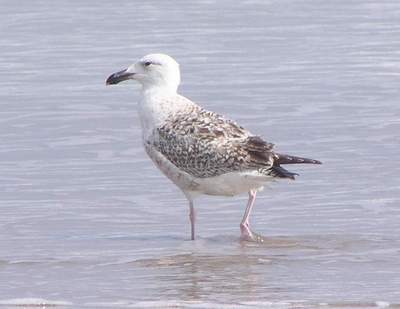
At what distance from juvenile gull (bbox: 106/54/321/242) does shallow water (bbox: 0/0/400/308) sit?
1.15 ft

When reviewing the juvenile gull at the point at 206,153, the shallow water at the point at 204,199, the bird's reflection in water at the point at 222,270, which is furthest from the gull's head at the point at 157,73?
the bird's reflection in water at the point at 222,270

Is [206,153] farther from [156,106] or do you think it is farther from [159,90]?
[159,90]

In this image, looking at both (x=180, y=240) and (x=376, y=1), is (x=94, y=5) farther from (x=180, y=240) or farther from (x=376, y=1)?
(x=180, y=240)

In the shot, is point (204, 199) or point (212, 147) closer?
point (212, 147)

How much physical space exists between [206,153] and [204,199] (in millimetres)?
1539

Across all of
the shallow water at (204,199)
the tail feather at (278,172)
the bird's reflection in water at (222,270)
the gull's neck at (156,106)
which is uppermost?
the gull's neck at (156,106)

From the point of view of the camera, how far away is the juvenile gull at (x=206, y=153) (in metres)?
11.3

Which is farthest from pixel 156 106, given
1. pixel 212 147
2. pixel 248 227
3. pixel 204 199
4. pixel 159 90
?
pixel 204 199

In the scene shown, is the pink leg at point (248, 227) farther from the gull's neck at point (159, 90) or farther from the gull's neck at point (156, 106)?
the gull's neck at point (159, 90)

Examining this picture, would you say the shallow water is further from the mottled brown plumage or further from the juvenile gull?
the mottled brown plumage

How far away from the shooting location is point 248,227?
451 inches

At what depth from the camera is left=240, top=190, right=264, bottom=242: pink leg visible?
37.0ft

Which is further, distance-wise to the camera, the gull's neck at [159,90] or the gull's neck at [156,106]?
the gull's neck at [159,90]

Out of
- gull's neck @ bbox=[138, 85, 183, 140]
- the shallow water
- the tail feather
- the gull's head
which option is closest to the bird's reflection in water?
the shallow water
